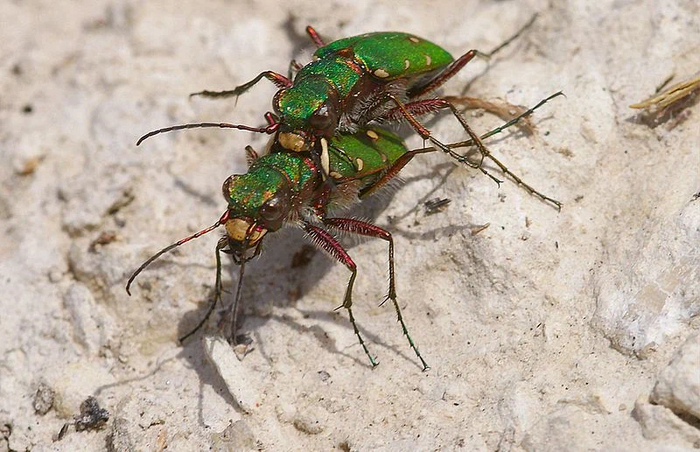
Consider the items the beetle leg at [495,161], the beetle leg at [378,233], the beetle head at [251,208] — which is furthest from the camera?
the beetle leg at [495,161]

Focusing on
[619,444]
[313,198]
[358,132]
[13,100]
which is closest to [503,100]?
[358,132]

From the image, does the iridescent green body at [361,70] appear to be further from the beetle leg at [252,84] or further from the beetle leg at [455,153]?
the beetle leg at [455,153]

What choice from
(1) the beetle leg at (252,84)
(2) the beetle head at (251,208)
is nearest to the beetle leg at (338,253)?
(2) the beetle head at (251,208)

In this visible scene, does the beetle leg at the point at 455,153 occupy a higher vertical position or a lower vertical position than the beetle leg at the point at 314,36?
lower

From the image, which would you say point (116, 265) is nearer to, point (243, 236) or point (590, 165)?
point (243, 236)

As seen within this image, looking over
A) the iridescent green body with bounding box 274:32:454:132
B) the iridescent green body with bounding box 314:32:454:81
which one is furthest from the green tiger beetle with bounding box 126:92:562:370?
the iridescent green body with bounding box 314:32:454:81

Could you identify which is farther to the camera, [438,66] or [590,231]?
[438,66]
